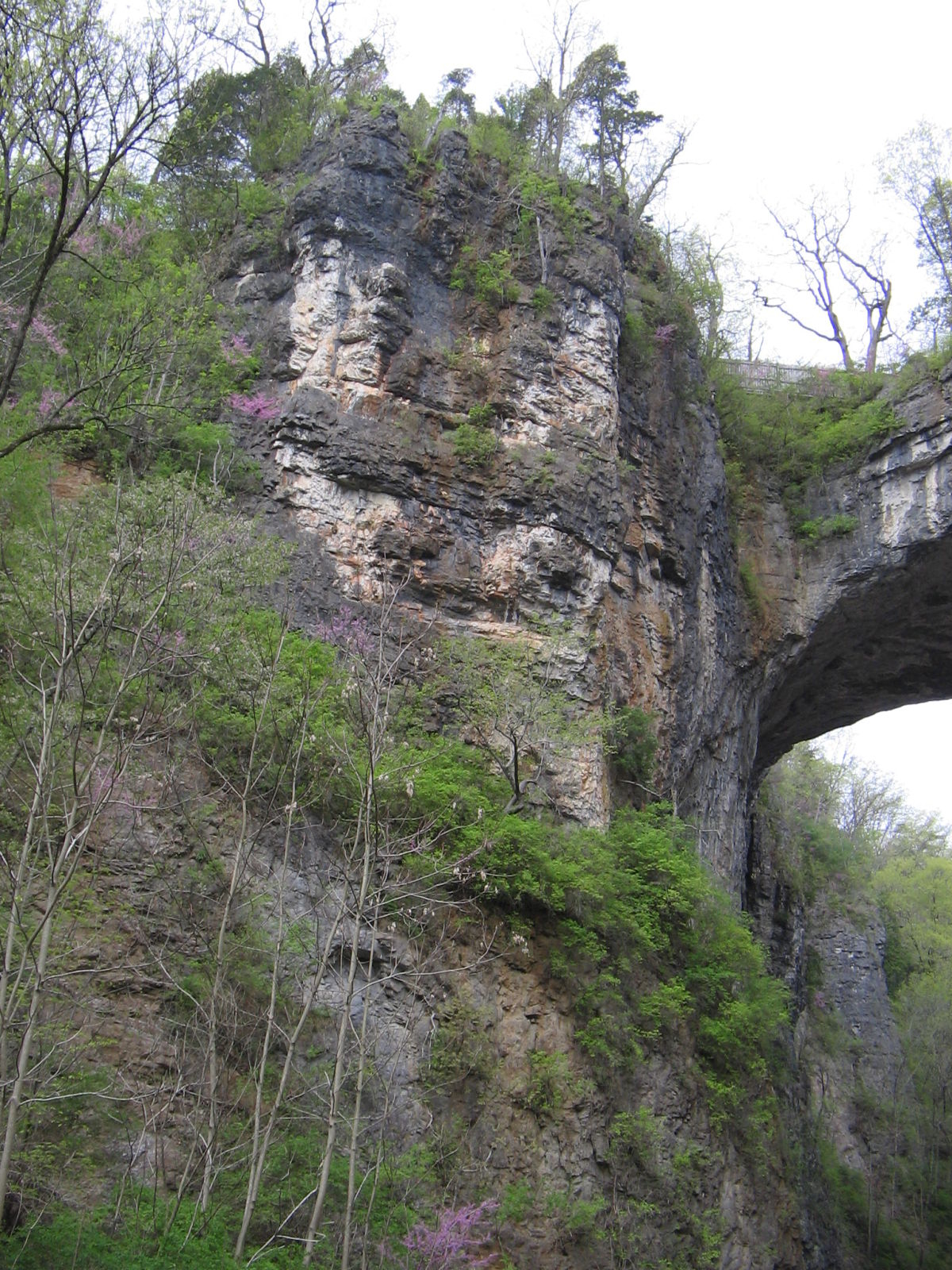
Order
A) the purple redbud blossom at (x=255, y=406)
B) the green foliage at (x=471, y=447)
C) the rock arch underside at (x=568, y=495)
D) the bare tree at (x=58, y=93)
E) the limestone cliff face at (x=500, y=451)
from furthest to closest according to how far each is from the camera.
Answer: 1. the green foliage at (x=471, y=447)
2. the purple redbud blossom at (x=255, y=406)
3. the limestone cliff face at (x=500, y=451)
4. the rock arch underside at (x=568, y=495)
5. the bare tree at (x=58, y=93)

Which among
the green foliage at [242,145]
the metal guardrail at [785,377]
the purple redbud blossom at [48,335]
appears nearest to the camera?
the purple redbud blossom at [48,335]

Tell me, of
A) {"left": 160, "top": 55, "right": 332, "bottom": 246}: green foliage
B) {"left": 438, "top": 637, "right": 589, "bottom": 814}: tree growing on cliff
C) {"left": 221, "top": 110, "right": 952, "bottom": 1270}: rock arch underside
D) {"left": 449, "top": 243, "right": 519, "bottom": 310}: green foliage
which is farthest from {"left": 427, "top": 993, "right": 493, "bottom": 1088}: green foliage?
{"left": 160, "top": 55, "right": 332, "bottom": 246}: green foliage

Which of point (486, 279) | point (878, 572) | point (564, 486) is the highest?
point (486, 279)

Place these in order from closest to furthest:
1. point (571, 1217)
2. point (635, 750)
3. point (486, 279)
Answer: point (571, 1217) → point (635, 750) → point (486, 279)

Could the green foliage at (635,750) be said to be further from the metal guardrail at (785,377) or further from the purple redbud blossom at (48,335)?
the metal guardrail at (785,377)

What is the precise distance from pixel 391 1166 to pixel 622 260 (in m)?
14.7

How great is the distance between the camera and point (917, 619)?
65.0ft

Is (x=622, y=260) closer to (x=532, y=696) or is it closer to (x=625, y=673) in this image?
(x=625, y=673)

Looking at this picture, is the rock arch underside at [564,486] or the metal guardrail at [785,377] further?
the metal guardrail at [785,377]

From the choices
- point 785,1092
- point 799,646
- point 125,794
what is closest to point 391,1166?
point 125,794

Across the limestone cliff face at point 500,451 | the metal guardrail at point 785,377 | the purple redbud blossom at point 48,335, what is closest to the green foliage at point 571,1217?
the limestone cliff face at point 500,451

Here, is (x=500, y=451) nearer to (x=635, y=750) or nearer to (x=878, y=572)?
(x=635, y=750)

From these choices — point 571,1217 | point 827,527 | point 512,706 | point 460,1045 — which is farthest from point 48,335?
point 827,527

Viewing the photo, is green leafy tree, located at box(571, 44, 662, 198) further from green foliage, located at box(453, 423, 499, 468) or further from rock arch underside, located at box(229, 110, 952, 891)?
green foliage, located at box(453, 423, 499, 468)
